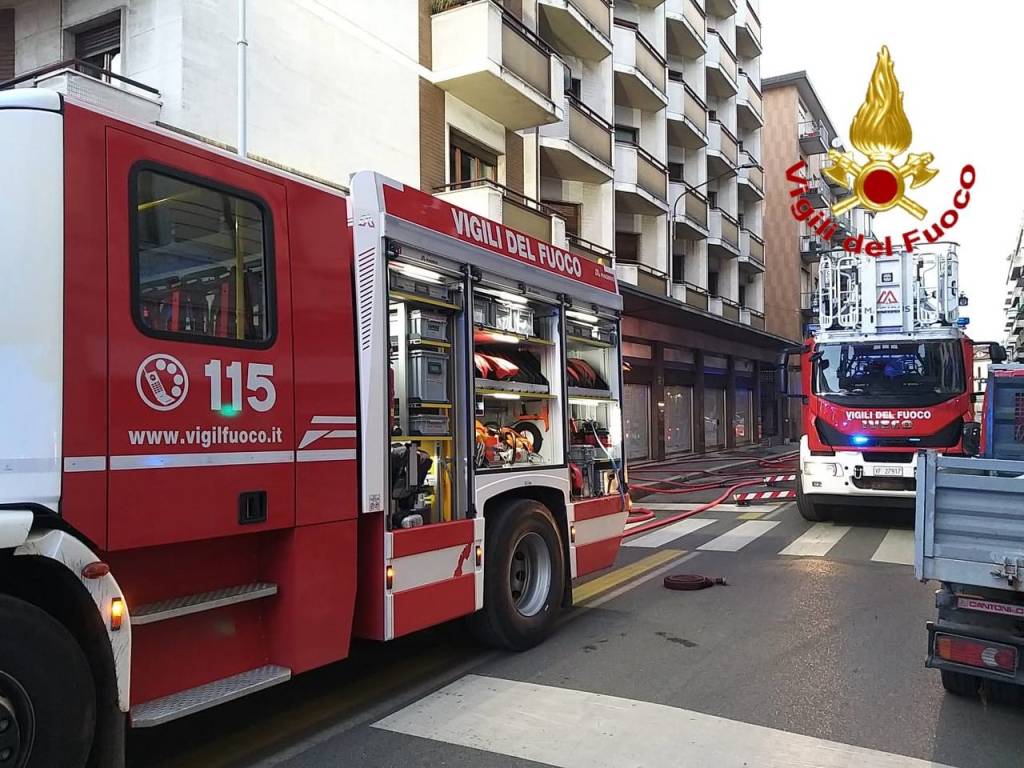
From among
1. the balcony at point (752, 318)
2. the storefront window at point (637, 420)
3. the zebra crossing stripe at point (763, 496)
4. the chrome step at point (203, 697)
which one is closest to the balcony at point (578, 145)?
the storefront window at point (637, 420)

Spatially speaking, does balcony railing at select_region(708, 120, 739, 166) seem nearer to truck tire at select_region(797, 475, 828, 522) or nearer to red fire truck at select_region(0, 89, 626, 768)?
truck tire at select_region(797, 475, 828, 522)

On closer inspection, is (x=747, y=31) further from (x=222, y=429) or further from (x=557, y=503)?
(x=222, y=429)

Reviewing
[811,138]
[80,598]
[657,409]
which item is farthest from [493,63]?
[811,138]

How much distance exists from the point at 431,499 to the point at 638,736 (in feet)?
5.97

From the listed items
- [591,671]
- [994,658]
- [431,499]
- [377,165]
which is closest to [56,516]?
[431,499]

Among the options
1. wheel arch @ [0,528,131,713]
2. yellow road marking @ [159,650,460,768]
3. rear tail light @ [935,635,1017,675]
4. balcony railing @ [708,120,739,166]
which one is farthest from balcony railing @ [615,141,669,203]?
wheel arch @ [0,528,131,713]

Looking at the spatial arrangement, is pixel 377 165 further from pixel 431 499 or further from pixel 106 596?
pixel 106 596

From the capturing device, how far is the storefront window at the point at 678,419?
26547 mm

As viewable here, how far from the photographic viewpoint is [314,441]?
405cm

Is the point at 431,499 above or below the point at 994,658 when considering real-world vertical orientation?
above

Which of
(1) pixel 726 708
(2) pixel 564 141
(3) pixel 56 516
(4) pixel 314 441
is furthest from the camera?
(2) pixel 564 141

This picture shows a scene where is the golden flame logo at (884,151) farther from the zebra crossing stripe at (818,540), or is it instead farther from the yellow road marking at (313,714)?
the yellow road marking at (313,714)

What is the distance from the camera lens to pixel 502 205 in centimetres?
1487

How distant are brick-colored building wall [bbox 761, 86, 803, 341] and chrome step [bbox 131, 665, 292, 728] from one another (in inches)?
1517
